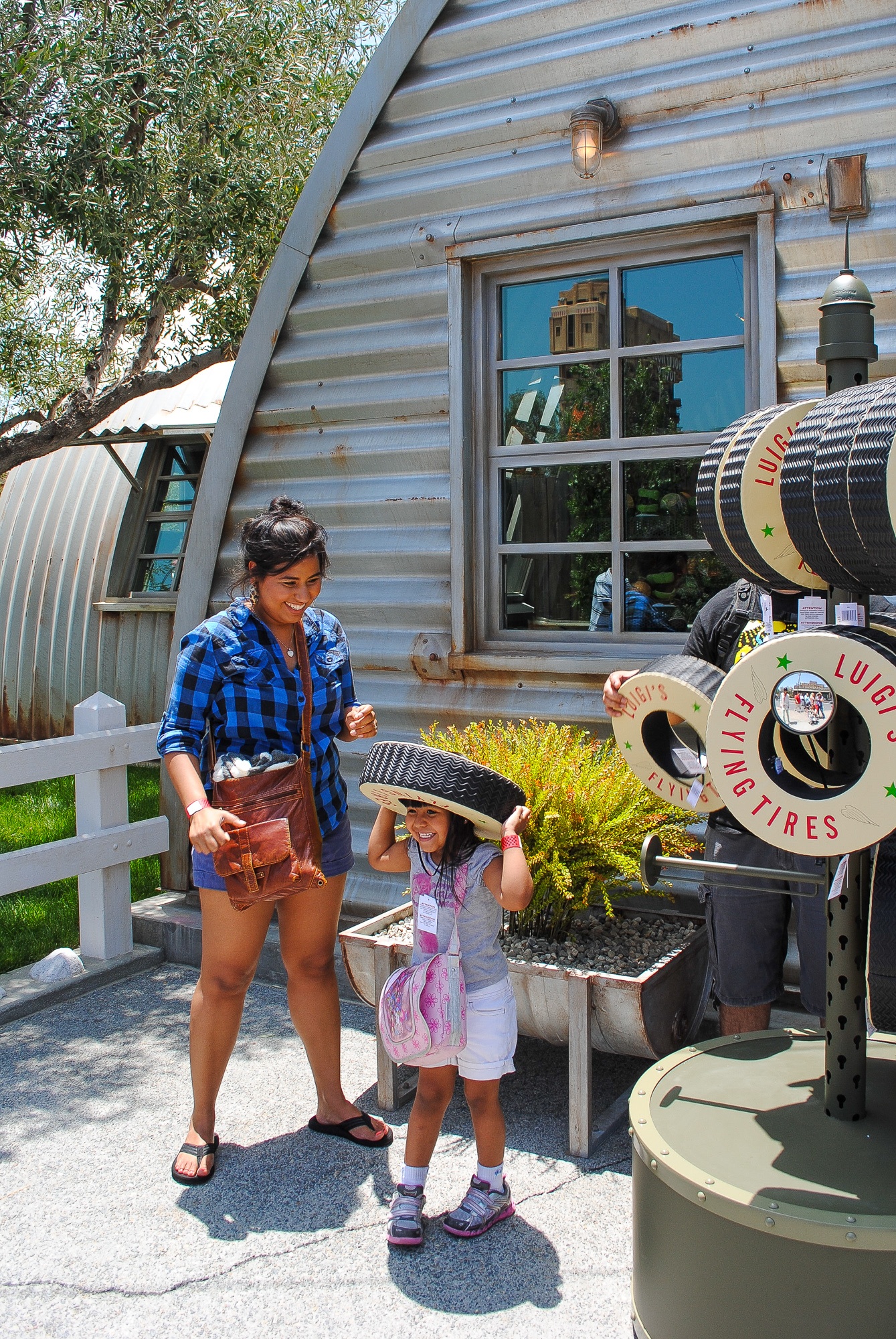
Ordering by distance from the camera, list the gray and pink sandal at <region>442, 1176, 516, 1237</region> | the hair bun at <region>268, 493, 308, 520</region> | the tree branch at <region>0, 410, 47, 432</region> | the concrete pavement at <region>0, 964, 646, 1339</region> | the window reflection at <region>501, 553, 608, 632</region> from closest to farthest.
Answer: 1. the concrete pavement at <region>0, 964, 646, 1339</region>
2. the gray and pink sandal at <region>442, 1176, 516, 1237</region>
3. the hair bun at <region>268, 493, 308, 520</region>
4. the window reflection at <region>501, 553, 608, 632</region>
5. the tree branch at <region>0, 410, 47, 432</region>

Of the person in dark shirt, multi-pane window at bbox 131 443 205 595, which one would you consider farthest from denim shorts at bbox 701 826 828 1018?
multi-pane window at bbox 131 443 205 595

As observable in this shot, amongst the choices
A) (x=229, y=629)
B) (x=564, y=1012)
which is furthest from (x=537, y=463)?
(x=564, y=1012)

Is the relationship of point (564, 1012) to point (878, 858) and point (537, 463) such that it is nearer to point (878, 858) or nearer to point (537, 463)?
point (878, 858)

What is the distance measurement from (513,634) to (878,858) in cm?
278

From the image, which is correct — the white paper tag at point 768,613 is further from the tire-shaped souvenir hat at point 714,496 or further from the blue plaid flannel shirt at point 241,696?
the blue plaid flannel shirt at point 241,696

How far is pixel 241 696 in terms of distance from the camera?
324cm

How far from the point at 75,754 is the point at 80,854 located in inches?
17.7

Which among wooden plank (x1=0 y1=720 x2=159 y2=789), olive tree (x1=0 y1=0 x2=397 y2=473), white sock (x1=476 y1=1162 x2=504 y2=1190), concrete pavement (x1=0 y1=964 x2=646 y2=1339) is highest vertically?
olive tree (x1=0 y1=0 x2=397 y2=473)

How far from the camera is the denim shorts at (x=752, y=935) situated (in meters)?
3.16

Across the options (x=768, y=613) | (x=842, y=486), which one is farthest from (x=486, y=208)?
(x=842, y=486)

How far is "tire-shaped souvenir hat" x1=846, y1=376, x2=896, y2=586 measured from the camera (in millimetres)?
1902

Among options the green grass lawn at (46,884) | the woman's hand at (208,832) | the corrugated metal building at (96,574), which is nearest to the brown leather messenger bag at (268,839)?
the woman's hand at (208,832)

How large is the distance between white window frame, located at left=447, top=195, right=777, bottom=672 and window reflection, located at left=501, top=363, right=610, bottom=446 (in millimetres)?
63

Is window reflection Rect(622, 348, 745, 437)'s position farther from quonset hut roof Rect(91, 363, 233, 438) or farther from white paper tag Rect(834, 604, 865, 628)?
quonset hut roof Rect(91, 363, 233, 438)
